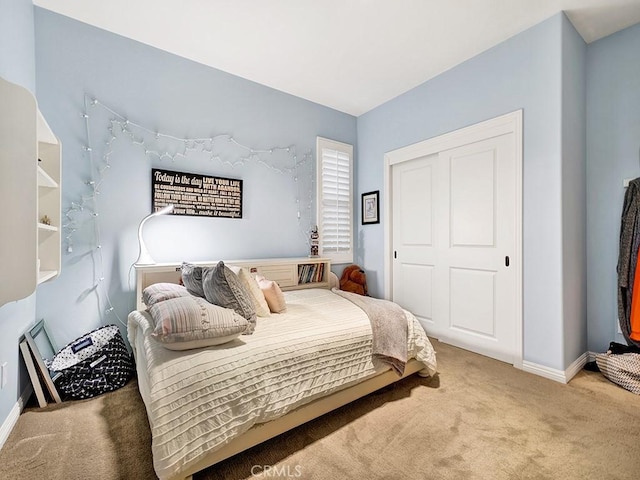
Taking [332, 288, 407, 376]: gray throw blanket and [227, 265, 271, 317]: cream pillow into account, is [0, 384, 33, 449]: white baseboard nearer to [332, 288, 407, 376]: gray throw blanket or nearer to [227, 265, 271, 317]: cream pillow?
[227, 265, 271, 317]: cream pillow

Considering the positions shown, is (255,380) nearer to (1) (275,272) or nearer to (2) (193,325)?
(2) (193,325)

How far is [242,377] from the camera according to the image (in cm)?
139

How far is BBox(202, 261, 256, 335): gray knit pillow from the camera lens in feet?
5.62

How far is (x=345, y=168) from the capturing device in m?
4.05

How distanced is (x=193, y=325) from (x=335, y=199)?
2806mm

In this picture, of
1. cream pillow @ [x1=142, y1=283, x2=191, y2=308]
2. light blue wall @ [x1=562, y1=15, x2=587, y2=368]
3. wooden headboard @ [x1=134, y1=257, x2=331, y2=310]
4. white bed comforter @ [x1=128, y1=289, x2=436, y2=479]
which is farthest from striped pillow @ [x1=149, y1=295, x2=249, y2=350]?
light blue wall @ [x1=562, y1=15, x2=587, y2=368]

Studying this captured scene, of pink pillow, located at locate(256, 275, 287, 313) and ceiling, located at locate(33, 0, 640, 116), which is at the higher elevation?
ceiling, located at locate(33, 0, 640, 116)

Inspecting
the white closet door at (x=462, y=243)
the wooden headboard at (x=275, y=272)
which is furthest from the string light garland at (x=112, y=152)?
the white closet door at (x=462, y=243)

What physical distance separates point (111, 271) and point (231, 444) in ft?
6.19

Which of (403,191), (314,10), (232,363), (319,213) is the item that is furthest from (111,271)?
(403,191)

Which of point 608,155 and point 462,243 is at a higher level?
point 608,155

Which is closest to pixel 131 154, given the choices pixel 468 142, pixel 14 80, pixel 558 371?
pixel 14 80

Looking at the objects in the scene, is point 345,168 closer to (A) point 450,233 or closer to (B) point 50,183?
(A) point 450,233

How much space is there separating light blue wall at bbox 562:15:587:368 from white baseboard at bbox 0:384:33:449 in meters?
3.65
